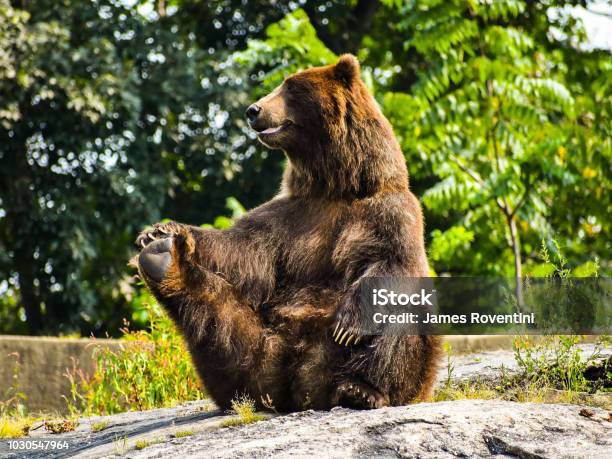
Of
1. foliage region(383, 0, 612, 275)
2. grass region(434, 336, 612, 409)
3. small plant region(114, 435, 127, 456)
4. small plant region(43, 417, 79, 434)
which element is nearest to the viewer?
small plant region(114, 435, 127, 456)

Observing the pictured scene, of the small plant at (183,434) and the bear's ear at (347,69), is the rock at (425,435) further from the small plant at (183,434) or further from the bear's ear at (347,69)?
the bear's ear at (347,69)

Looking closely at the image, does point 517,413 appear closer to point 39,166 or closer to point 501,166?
point 501,166

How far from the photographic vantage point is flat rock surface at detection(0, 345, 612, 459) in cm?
419

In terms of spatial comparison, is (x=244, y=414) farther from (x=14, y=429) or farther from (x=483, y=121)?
(x=483, y=121)

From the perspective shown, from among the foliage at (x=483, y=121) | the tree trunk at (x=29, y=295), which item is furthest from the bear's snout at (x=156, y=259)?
the tree trunk at (x=29, y=295)

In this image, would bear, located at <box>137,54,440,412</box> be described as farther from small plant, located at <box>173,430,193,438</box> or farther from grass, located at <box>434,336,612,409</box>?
grass, located at <box>434,336,612,409</box>

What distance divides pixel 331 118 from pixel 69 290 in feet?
31.3

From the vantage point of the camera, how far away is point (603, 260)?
15.5 meters

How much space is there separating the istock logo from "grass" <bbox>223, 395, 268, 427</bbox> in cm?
90

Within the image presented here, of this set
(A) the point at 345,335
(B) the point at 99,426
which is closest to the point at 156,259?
(A) the point at 345,335

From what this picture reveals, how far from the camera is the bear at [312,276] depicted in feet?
16.4

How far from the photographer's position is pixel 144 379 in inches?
295

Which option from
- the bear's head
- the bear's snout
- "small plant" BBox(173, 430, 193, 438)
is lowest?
"small plant" BBox(173, 430, 193, 438)

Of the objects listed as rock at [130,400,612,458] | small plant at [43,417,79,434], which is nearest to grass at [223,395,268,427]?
rock at [130,400,612,458]
